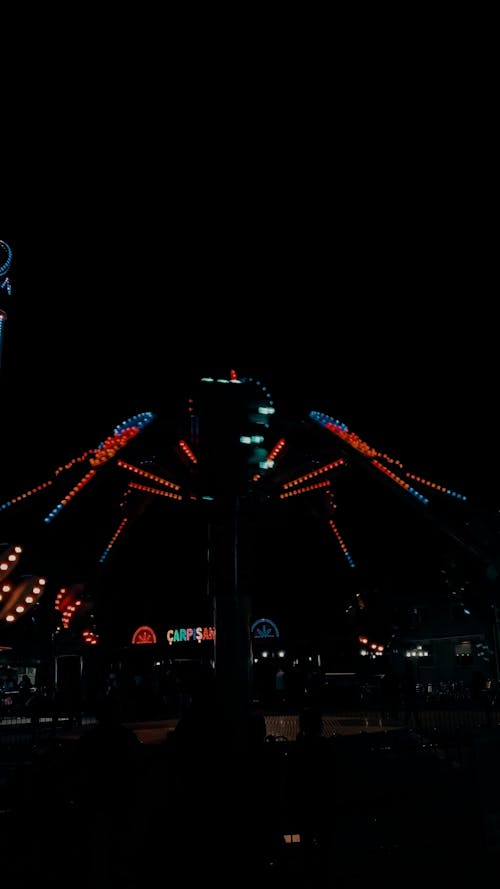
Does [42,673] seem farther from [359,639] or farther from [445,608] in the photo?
[445,608]

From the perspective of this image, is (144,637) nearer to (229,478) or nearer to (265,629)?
(265,629)

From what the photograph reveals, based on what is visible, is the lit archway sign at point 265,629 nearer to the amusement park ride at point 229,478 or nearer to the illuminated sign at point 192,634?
the illuminated sign at point 192,634

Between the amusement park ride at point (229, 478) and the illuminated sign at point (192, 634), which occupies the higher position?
the amusement park ride at point (229, 478)

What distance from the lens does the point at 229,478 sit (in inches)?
1077

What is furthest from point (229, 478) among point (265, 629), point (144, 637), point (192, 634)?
point (265, 629)

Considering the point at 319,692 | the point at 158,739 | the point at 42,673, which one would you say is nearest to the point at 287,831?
the point at 158,739

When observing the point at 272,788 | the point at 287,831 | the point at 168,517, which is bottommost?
the point at 287,831

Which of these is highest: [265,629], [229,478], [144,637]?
[229,478]

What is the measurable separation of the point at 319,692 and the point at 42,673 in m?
12.7

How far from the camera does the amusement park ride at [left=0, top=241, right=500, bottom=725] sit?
2612 centimetres

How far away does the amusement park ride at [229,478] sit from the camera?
26125mm

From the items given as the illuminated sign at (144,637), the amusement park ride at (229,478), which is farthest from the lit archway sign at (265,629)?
the amusement park ride at (229,478)

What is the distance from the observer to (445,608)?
42156 mm

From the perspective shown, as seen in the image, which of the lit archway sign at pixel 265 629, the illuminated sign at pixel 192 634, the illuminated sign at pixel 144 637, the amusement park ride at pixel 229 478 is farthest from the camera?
the lit archway sign at pixel 265 629
